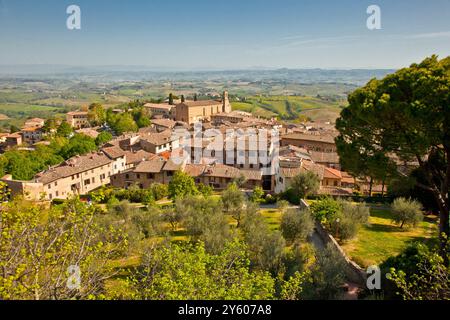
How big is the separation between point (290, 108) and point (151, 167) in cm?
14529

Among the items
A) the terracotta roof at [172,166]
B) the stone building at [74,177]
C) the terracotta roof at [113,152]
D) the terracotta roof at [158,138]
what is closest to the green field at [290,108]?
the terracotta roof at [158,138]

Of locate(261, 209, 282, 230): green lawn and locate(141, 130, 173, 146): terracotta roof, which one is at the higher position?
locate(141, 130, 173, 146): terracotta roof

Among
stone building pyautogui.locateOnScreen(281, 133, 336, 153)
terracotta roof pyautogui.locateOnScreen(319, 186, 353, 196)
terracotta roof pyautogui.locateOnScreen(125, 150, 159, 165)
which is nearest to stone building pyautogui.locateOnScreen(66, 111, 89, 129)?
terracotta roof pyautogui.locateOnScreen(125, 150, 159, 165)

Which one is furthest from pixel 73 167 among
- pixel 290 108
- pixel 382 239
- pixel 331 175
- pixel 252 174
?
pixel 290 108

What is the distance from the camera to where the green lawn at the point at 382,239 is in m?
19.3

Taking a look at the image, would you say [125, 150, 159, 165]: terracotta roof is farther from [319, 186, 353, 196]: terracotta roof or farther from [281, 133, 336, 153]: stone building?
[319, 186, 353, 196]: terracotta roof

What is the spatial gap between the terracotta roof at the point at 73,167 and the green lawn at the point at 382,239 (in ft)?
127

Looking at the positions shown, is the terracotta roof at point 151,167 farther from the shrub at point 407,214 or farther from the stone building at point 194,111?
the stone building at point 194,111

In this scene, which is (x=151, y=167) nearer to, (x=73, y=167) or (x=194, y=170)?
(x=194, y=170)

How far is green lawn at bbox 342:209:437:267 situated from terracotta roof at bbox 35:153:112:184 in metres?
38.6

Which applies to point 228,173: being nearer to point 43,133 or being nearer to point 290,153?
point 290,153

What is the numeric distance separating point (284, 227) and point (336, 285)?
298 inches

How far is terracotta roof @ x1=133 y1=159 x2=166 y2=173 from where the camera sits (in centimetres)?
4653

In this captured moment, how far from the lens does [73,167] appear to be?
4744 cm
